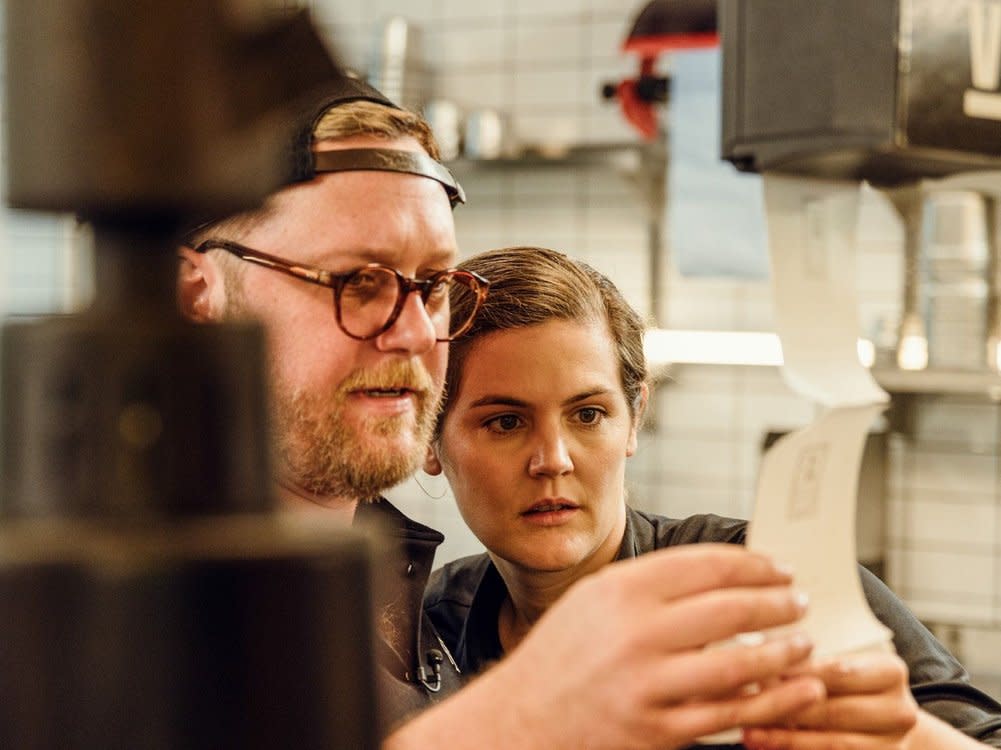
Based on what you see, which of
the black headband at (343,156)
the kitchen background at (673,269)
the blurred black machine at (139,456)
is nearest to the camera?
the blurred black machine at (139,456)

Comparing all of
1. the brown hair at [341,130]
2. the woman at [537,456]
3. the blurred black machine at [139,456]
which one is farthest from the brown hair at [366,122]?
the blurred black machine at [139,456]

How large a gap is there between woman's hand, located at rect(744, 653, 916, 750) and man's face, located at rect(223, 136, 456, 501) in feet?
1.63

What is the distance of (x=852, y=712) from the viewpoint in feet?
1.94

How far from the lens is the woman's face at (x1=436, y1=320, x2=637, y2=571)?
3.77ft

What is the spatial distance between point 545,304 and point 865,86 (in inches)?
31.0

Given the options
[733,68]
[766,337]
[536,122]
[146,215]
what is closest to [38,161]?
[146,215]

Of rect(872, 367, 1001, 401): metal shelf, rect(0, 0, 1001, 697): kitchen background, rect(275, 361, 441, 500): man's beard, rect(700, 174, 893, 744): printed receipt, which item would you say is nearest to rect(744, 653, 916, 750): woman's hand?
rect(700, 174, 893, 744): printed receipt

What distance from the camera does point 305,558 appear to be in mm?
267

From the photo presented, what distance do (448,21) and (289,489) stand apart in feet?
8.89

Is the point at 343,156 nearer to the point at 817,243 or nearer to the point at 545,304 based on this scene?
the point at 545,304

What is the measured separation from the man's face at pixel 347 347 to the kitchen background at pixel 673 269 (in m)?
1.40

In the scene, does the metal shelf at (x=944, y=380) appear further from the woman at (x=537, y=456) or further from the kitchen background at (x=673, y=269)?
the woman at (x=537, y=456)

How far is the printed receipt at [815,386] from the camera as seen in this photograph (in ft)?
1.58

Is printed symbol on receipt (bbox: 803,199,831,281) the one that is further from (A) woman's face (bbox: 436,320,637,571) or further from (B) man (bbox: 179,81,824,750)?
(A) woman's face (bbox: 436,320,637,571)
